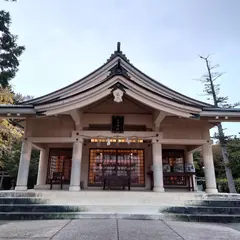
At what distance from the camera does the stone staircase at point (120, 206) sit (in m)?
5.61

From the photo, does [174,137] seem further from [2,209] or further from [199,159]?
[199,159]

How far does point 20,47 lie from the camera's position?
9.64 m

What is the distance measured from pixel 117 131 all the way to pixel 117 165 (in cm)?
213

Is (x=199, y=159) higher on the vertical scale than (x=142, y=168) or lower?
higher

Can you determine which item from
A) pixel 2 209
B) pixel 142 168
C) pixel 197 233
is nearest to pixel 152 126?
pixel 142 168

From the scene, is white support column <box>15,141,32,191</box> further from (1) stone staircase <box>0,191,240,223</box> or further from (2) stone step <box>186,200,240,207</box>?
(2) stone step <box>186,200,240,207</box>

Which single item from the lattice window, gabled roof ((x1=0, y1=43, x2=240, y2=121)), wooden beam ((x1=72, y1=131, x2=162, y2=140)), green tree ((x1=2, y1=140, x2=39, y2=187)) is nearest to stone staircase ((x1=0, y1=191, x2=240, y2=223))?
wooden beam ((x1=72, y1=131, x2=162, y2=140))

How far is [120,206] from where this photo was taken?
6078mm

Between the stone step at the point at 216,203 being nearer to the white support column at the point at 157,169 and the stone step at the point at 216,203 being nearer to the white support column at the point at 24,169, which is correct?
the white support column at the point at 157,169

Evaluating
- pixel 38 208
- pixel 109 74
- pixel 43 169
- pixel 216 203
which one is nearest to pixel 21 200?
pixel 38 208

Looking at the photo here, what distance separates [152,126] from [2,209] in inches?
230

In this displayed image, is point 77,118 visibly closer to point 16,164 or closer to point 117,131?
point 117,131

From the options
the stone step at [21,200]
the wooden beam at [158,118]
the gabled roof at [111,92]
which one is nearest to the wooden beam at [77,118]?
the gabled roof at [111,92]

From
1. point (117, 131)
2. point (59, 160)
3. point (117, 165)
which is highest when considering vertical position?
point (117, 131)
